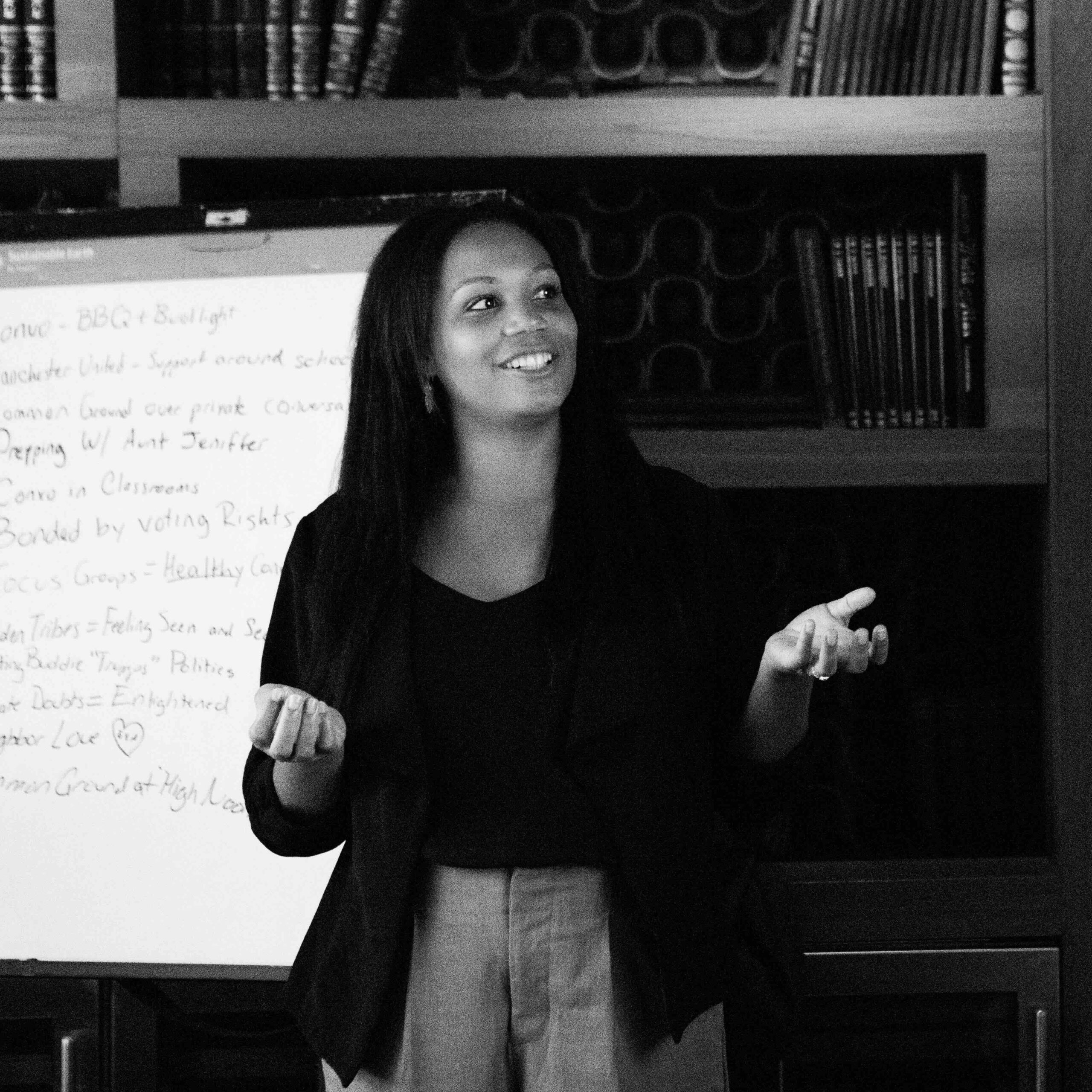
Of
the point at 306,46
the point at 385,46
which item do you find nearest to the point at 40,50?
the point at 306,46

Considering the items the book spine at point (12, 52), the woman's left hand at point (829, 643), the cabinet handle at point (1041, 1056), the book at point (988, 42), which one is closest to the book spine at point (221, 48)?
the book spine at point (12, 52)

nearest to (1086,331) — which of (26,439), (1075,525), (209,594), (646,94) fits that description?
(1075,525)

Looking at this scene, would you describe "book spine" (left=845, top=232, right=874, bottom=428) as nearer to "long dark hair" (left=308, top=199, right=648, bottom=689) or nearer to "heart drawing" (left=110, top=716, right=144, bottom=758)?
"long dark hair" (left=308, top=199, right=648, bottom=689)

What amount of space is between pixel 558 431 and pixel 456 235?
224 millimetres

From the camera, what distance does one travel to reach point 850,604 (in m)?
1.12

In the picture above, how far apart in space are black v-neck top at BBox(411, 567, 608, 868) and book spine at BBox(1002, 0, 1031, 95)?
1.07 m

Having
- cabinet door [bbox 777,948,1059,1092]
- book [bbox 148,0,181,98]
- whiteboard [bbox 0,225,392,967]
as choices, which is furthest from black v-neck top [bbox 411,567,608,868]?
book [bbox 148,0,181,98]

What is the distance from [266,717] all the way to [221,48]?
1117 mm

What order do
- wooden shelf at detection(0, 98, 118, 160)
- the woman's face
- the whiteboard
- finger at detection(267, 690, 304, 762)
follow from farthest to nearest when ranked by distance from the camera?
wooden shelf at detection(0, 98, 118, 160)
the whiteboard
the woman's face
finger at detection(267, 690, 304, 762)

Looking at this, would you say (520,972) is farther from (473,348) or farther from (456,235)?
(456,235)

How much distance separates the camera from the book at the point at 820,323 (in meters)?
1.81

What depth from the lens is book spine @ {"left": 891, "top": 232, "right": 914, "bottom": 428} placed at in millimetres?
1788

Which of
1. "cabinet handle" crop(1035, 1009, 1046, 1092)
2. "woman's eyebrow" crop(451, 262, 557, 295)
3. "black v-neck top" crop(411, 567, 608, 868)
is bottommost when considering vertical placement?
"cabinet handle" crop(1035, 1009, 1046, 1092)

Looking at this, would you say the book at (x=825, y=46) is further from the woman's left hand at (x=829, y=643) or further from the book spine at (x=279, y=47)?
the woman's left hand at (x=829, y=643)
